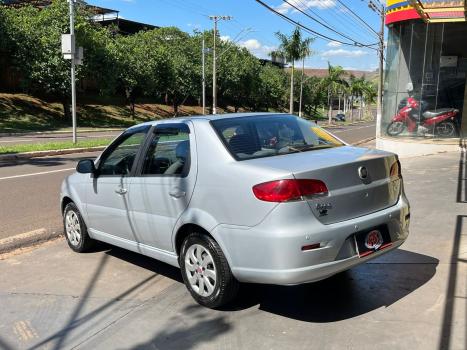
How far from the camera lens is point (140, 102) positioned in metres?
53.5

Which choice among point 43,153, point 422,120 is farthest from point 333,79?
point 43,153

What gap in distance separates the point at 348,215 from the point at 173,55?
47.7 meters

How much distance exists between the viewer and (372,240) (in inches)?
160

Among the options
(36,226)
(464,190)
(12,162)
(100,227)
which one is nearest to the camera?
(100,227)

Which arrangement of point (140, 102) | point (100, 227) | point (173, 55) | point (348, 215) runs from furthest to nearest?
1. point (140, 102)
2. point (173, 55)
3. point (100, 227)
4. point (348, 215)

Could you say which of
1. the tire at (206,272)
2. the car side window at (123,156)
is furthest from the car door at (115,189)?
the tire at (206,272)

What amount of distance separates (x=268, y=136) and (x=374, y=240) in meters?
1.27

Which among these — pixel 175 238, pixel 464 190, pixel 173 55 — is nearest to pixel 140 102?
pixel 173 55

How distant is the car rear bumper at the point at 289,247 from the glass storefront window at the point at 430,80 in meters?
14.5

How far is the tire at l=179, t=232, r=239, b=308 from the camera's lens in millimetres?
3998

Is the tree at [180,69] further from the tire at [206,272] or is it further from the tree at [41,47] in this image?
the tire at [206,272]

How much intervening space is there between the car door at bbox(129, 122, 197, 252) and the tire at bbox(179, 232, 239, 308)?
0.25 metres

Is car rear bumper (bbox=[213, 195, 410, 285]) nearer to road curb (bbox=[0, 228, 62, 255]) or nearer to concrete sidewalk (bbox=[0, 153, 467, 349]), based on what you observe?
concrete sidewalk (bbox=[0, 153, 467, 349])

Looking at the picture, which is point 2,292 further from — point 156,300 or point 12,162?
point 12,162
